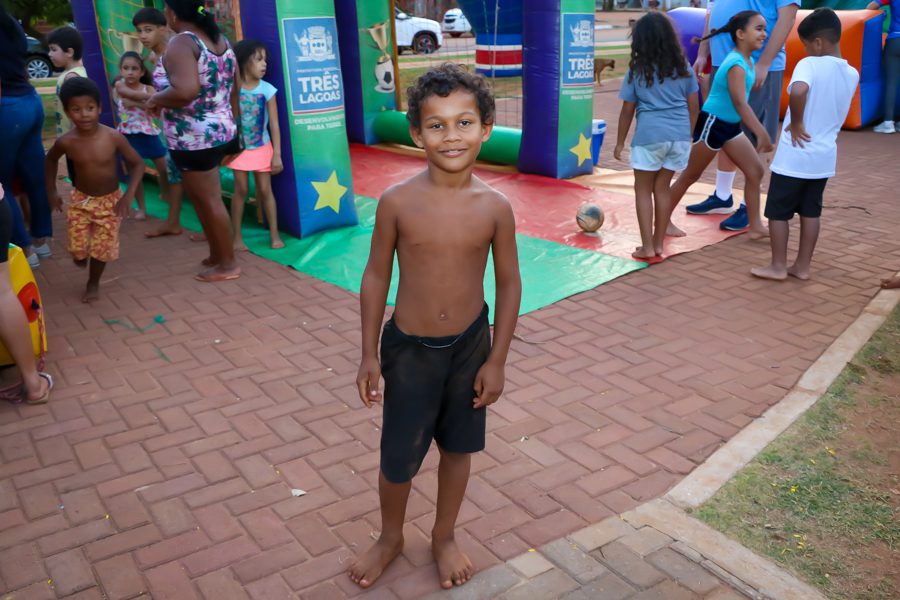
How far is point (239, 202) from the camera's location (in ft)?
19.8

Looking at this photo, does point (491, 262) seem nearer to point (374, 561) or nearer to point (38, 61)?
point (374, 561)

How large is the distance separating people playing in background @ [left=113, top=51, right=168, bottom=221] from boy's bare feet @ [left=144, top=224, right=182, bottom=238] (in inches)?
25.6

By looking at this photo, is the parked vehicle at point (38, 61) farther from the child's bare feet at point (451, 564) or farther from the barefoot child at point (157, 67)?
the child's bare feet at point (451, 564)

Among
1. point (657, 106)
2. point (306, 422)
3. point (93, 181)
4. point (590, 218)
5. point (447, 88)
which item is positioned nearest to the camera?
point (447, 88)

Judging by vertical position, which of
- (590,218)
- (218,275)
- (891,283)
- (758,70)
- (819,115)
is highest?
(758,70)

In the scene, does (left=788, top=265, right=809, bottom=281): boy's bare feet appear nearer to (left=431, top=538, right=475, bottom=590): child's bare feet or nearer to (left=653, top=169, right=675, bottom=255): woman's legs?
(left=653, top=169, right=675, bottom=255): woman's legs

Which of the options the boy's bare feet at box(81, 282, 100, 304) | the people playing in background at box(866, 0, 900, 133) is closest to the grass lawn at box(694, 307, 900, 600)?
the boy's bare feet at box(81, 282, 100, 304)

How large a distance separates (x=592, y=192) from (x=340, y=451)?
15.9ft

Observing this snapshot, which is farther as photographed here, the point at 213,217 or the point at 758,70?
the point at 758,70

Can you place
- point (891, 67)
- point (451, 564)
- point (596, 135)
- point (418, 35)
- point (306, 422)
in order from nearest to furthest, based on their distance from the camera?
1. point (451, 564)
2. point (306, 422)
3. point (596, 135)
4. point (891, 67)
5. point (418, 35)

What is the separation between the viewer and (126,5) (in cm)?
758

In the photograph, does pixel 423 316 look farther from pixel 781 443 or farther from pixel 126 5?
pixel 126 5

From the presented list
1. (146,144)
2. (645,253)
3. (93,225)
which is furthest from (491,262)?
(146,144)

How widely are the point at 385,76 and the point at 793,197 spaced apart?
5962mm
